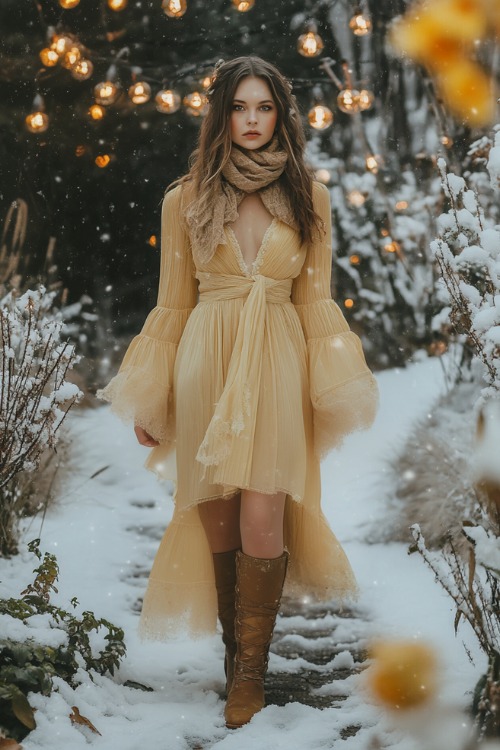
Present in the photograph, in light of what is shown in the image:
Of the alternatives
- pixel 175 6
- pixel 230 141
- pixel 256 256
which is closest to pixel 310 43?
pixel 175 6

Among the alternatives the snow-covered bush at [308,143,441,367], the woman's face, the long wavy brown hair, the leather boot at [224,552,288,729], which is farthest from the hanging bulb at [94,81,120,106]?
the leather boot at [224,552,288,729]

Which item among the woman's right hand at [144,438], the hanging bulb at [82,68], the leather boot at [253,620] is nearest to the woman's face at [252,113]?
the woman's right hand at [144,438]

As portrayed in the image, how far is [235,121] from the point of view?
8.90 feet

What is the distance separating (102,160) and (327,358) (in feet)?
13.7

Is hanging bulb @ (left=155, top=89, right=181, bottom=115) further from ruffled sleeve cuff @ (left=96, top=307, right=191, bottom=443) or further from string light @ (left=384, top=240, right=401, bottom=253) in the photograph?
ruffled sleeve cuff @ (left=96, top=307, right=191, bottom=443)

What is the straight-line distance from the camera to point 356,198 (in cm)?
652

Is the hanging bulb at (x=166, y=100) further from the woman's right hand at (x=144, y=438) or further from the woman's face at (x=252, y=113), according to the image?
the woman's right hand at (x=144, y=438)

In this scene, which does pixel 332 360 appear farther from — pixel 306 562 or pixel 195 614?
pixel 195 614

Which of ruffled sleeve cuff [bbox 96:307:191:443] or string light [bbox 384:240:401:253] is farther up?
string light [bbox 384:240:401:253]

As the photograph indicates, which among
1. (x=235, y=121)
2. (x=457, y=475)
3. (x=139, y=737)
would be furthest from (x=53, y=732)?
(x=457, y=475)

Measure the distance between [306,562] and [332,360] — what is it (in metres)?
0.68

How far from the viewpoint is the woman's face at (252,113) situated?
2688 millimetres

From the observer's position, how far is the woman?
8.50ft

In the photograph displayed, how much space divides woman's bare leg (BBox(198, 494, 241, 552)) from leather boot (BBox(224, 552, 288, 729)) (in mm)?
177
